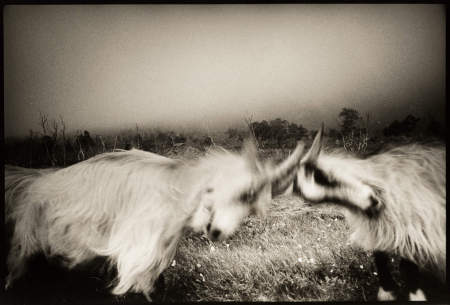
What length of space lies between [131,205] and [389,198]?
3.35 feet

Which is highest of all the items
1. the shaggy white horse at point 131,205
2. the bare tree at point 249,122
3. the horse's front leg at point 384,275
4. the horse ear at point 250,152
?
the bare tree at point 249,122

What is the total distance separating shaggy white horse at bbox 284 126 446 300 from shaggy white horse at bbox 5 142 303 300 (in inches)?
5.5

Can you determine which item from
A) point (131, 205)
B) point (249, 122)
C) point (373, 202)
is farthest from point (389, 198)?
point (131, 205)

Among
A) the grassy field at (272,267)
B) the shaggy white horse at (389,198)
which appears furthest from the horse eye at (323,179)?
the grassy field at (272,267)

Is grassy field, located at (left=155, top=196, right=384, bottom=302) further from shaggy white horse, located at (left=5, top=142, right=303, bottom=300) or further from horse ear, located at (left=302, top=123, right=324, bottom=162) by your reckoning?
horse ear, located at (left=302, top=123, right=324, bottom=162)

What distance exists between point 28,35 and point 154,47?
514mm

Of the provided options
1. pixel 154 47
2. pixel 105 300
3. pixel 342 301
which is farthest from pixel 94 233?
pixel 342 301

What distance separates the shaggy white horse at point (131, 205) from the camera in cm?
163

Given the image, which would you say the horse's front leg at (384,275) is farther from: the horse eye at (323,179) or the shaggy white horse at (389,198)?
the horse eye at (323,179)

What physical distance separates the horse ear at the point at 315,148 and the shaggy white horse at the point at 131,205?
0.14 feet

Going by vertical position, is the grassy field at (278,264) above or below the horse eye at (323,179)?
below

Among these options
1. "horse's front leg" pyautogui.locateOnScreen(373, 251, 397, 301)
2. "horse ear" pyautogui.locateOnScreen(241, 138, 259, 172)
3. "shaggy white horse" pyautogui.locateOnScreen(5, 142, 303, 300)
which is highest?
"horse ear" pyautogui.locateOnScreen(241, 138, 259, 172)

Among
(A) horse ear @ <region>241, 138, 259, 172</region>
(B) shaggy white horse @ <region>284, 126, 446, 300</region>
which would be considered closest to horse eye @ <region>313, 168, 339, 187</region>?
(B) shaggy white horse @ <region>284, 126, 446, 300</region>

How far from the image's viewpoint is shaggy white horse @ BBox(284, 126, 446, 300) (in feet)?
5.35
